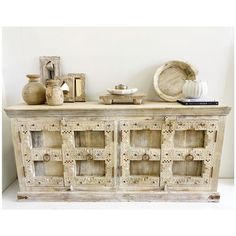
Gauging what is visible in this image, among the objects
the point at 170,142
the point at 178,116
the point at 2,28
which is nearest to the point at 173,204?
the point at 170,142

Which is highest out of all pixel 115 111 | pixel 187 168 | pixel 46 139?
pixel 115 111

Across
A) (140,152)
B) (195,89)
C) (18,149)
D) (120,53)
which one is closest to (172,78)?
(195,89)

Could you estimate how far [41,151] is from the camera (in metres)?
1.86

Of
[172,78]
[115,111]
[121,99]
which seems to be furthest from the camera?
[172,78]

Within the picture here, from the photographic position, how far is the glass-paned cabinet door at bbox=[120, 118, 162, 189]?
1810mm

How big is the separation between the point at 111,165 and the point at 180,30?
1313 millimetres

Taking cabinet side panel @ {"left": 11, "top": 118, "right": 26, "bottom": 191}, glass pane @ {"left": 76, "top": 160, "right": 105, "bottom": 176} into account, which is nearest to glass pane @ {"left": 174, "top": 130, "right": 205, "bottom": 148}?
glass pane @ {"left": 76, "top": 160, "right": 105, "bottom": 176}

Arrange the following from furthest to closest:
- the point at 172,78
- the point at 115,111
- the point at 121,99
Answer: the point at 172,78, the point at 121,99, the point at 115,111

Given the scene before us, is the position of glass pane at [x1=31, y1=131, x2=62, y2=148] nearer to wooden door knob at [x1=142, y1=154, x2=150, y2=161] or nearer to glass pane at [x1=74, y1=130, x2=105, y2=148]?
glass pane at [x1=74, y1=130, x2=105, y2=148]

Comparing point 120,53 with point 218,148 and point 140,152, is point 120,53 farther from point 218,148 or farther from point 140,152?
point 218,148

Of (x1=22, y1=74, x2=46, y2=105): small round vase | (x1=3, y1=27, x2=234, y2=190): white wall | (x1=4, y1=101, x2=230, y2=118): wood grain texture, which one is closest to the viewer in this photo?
(x1=4, y1=101, x2=230, y2=118): wood grain texture

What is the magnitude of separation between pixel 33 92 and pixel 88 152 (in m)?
0.65

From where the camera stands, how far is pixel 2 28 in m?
2.08

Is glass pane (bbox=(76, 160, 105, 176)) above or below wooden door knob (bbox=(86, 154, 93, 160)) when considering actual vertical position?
below
